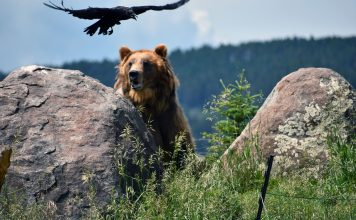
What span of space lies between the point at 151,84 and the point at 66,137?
16.2 ft

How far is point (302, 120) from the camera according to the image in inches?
452

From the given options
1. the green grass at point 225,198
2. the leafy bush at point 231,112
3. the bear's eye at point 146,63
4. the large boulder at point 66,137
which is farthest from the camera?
the bear's eye at point 146,63

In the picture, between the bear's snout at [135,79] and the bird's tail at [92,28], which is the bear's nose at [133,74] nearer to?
the bear's snout at [135,79]

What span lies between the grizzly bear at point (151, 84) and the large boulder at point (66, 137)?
3.36 m

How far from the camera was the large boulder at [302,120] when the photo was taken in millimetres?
10966

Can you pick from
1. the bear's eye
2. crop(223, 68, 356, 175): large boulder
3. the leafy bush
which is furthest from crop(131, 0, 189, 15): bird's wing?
the bear's eye

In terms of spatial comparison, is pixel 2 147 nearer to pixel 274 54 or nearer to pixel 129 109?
pixel 129 109

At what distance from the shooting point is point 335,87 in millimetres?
11672

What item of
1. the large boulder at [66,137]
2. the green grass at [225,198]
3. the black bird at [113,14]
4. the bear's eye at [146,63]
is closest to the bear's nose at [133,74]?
the bear's eye at [146,63]

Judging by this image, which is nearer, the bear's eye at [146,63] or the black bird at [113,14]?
the black bird at [113,14]

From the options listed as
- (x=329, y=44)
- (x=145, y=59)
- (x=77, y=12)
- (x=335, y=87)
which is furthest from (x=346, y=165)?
(x=329, y=44)

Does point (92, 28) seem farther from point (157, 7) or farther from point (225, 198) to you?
point (225, 198)

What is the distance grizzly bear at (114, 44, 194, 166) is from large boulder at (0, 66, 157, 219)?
3.36 m

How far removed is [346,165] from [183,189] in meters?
2.36
